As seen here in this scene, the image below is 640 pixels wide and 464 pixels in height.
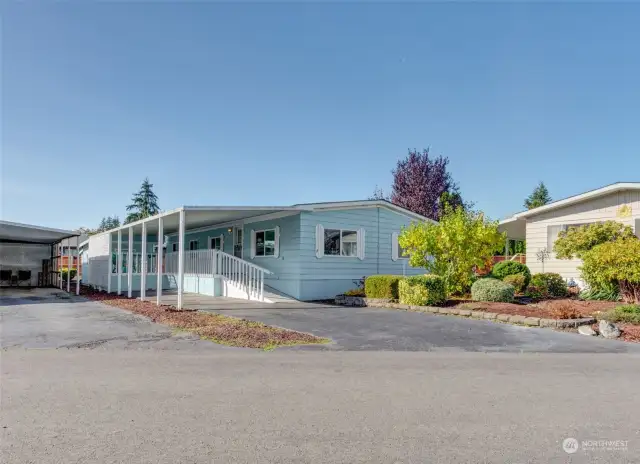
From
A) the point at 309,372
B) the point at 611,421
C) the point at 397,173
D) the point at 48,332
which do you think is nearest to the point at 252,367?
the point at 309,372

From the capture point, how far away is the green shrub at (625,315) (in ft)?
30.9

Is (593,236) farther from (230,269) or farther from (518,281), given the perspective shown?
(230,269)

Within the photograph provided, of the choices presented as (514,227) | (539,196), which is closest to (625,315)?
(514,227)

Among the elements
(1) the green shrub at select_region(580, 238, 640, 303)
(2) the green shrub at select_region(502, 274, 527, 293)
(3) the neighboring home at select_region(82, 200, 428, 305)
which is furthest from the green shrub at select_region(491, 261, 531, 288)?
(3) the neighboring home at select_region(82, 200, 428, 305)

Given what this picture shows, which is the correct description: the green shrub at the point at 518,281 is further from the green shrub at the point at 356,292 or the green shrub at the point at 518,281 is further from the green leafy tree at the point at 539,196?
the green leafy tree at the point at 539,196

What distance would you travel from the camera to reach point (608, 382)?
5.23 m

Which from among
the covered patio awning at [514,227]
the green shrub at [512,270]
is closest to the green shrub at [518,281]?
the green shrub at [512,270]

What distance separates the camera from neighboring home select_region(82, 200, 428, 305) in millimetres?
15000

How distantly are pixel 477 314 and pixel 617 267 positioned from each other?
5.01 meters

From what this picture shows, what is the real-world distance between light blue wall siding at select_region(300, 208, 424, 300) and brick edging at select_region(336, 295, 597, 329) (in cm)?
122

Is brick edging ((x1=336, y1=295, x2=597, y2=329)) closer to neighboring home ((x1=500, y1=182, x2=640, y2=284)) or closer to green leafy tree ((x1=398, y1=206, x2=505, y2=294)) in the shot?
green leafy tree ((x1=398, y1=206, x2=505, y2=294))

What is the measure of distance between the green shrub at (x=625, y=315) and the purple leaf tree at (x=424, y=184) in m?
22.4

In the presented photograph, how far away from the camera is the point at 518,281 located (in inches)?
600

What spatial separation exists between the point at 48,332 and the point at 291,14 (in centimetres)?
1057
